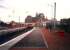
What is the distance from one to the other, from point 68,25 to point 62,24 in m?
4.20

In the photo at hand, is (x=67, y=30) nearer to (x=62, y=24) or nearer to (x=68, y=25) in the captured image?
(x=68, y=25)

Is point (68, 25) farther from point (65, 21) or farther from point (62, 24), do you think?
point (62, 24)

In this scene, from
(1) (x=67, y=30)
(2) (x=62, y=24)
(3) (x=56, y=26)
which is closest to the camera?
(1) (x=67, y=30)

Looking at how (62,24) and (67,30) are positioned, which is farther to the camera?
(62,24)

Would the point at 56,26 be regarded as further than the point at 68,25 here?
Yes

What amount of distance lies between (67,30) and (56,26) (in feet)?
39.1

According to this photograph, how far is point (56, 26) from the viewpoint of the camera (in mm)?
50688

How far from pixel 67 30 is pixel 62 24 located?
4.74 metres

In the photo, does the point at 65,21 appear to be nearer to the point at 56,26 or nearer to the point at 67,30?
the point at 67,30

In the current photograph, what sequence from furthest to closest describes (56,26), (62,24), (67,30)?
(56,26), (62,24), (67,30)

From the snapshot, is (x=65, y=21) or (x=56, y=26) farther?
(x=56, y=26)

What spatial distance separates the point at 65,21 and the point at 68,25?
1.24 meters

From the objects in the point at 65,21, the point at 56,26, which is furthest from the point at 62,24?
the point at 56,26

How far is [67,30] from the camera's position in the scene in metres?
38.8
